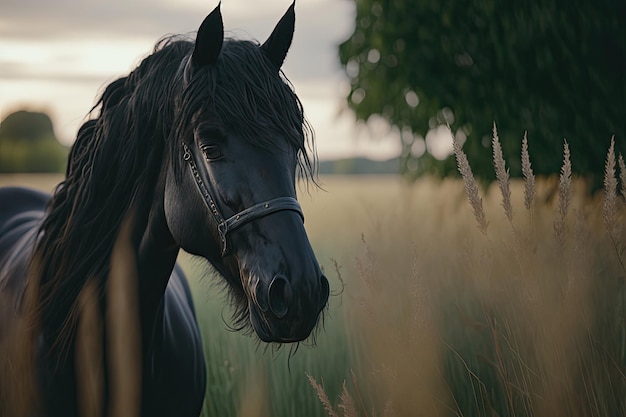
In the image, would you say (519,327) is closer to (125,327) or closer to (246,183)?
(246,183)

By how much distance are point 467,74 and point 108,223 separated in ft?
14.2

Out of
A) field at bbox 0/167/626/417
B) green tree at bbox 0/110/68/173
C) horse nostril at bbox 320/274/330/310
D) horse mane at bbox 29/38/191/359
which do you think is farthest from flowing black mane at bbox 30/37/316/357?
green tree at bbox 0/110/68/173

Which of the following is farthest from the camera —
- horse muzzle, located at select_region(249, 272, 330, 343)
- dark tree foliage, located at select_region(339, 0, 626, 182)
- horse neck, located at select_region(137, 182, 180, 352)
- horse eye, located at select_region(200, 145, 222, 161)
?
dark tree foliage, located at select_region(339, 0, 626, 182)

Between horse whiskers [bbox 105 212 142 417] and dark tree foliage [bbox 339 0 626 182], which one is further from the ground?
dark tree foliage [bbox 339 0 626 182]

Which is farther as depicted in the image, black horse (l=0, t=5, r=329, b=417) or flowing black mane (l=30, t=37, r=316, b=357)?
flowing black mane (l=30, t=37, r=316, b=357)

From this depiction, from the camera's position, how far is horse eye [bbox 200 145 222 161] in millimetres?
1820

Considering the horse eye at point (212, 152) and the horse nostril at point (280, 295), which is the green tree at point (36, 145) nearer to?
the horse eye at point (212, 152)

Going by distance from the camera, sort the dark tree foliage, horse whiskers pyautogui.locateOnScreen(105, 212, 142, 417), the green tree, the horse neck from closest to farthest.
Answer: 1. horse whiskers pyautogui.locateOnScreen(105, 212, 142, 417)
2. the horse neck
3. the dark tree foliage
4. the green tree

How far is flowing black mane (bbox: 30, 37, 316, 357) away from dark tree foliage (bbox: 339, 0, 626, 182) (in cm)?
354

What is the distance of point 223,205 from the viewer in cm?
180

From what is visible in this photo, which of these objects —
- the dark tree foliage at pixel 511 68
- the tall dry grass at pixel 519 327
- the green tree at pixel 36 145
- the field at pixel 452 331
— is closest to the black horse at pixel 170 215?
the field at pixel 452 331

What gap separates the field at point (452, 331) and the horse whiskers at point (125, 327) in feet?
0.96

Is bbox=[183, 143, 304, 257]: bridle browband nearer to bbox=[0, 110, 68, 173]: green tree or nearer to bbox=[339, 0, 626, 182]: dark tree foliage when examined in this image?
bbox=[339, 0, 626, 182]: dark tree foliage

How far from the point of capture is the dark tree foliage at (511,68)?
16.5 feet
